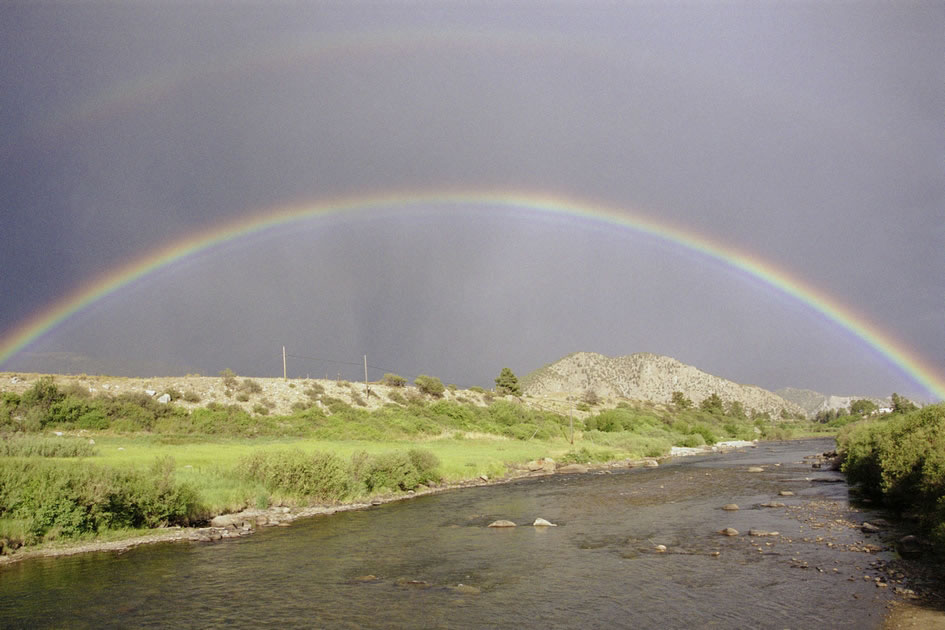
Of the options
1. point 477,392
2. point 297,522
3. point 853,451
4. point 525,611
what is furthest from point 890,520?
point 477,392

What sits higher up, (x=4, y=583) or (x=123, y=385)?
(x=123, y=385)

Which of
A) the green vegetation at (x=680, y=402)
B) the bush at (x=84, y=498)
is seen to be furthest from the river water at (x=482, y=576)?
the green vegetation at (x=680, y=402)

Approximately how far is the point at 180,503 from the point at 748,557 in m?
22.2

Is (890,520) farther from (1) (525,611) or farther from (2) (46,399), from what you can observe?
(2) (46,399)

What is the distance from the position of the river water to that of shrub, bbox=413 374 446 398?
65791 millimetres

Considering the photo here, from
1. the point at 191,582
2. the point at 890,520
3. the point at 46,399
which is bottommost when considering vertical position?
the point at 890,520

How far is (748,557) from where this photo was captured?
1898 cm

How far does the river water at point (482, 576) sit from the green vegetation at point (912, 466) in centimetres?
210

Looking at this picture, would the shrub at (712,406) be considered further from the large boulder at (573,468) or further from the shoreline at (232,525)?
the shoreline at (232,525)

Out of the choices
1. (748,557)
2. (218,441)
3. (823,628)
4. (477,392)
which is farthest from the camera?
(477,392)

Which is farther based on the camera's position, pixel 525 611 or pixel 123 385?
pixel 123 385

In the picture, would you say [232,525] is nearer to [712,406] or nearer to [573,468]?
[573,468]

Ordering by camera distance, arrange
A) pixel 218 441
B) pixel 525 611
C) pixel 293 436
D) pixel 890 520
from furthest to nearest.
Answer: pixel 293 436 < pixel 218 441 < pixel 890 520 < pixel 525 611

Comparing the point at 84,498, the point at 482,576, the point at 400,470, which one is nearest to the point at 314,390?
the point at 400,470
